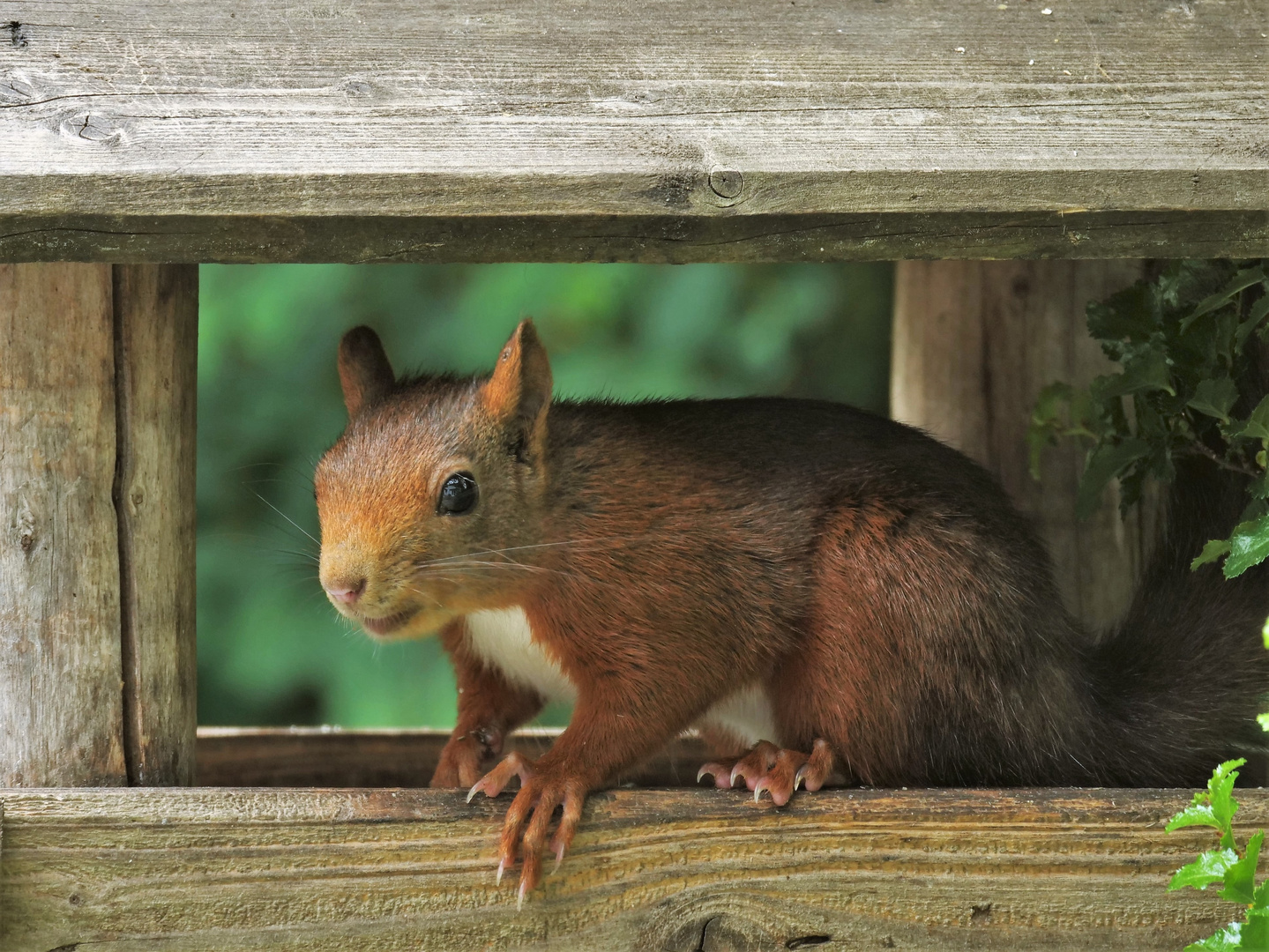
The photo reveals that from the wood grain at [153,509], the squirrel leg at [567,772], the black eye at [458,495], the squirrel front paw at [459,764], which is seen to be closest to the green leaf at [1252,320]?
the squirrel leg at [567,772]

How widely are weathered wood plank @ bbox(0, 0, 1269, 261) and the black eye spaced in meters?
0.42

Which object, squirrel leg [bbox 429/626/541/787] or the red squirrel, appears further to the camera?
squirrel leg [bbox 429/626/541/787]

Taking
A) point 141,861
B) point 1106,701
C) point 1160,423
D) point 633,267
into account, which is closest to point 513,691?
point 141,861

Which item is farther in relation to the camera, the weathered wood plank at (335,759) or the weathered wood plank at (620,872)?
the weathered wood plank at (335,759)

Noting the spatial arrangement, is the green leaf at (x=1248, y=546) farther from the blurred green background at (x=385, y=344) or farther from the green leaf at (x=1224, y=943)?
the blurred green background at (x=385, y=344)

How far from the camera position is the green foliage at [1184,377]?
80.0 inches

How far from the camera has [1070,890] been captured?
184 centimetres

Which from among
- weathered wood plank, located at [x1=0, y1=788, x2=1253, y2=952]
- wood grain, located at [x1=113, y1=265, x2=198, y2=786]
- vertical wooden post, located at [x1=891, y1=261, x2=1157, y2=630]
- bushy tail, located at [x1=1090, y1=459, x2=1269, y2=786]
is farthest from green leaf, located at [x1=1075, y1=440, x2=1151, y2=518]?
wood grain, located at [x1=113, y1=265, x2=198, y2=786]

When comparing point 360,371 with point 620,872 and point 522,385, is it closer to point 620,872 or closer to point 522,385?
point 522,385

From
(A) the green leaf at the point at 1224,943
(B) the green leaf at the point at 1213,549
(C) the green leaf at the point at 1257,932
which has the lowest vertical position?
(A) the green leaf at the point at 1224,943

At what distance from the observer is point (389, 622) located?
199 centimetres

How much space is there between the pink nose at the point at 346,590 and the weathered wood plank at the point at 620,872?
264mm

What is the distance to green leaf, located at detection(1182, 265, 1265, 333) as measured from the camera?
194cm

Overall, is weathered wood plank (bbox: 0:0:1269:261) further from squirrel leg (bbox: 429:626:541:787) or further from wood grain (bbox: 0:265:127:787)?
squirrel leg (bbox: 429:626:541:787)
